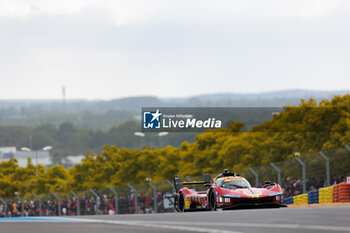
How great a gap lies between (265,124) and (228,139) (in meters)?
3.40

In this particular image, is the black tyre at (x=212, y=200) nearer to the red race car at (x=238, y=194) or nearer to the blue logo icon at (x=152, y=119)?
the red race car at (x=238, y=194)

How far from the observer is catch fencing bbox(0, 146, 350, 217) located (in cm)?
3053

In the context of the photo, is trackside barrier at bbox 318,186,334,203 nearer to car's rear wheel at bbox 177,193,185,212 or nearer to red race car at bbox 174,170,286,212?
red race car at bbox 174,170,286,212

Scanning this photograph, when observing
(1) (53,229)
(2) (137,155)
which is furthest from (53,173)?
(1) (53,229)

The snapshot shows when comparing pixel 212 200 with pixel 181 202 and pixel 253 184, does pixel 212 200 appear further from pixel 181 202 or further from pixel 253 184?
pixel 253 184

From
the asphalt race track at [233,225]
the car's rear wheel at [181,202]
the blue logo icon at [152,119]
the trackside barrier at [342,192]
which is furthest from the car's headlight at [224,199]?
the blue logo icon at [152,119]

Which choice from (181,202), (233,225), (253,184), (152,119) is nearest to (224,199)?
(181,202)

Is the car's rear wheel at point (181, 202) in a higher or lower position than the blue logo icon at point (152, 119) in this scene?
lower

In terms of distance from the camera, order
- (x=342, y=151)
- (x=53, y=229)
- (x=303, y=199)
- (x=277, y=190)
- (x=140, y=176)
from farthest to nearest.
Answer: (x=140, y=176) → (x=342, y=151) → (x=303, y=199) → (x=277, y=190) → (x=53, y=229)

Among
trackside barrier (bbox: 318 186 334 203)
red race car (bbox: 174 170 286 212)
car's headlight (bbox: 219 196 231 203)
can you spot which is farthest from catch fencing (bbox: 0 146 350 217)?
car's headlight (bbox: 219 196 231 203)

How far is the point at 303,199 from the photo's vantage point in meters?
29.8

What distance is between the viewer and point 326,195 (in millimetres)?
27656

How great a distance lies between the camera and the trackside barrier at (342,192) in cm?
2634

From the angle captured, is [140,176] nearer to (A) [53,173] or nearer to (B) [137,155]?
(B) [137,155]
